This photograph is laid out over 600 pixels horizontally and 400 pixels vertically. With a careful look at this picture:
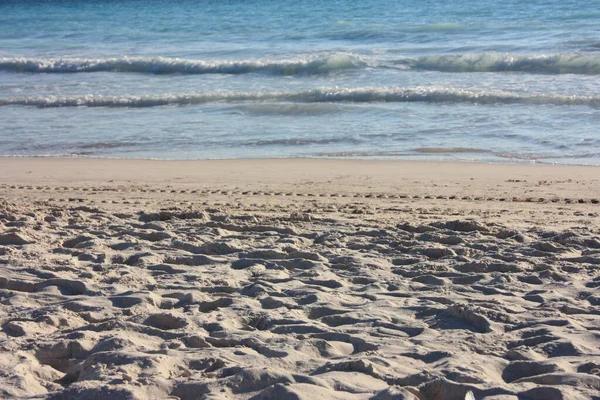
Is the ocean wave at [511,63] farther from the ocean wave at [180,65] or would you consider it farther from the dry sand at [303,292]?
the dry sand at [303,292]

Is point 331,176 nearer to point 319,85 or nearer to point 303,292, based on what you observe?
point 303,292

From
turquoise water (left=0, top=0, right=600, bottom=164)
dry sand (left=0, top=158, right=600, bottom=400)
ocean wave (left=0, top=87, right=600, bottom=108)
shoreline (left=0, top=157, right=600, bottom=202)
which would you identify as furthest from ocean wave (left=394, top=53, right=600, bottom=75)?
dry sand (left=0, top=158, right=600, bottom=400)

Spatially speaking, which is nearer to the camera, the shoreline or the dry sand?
the dry sand

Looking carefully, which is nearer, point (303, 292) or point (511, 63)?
point (303, 292)

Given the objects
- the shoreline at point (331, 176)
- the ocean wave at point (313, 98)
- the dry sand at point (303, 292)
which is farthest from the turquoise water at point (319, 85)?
the dry sand at point (303, 292)

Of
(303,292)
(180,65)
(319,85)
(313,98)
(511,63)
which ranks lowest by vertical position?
(303,292)

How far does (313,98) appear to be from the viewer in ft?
46.5

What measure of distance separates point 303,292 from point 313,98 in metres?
10.2

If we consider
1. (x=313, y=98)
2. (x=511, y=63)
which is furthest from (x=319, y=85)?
(x=511, y=63)

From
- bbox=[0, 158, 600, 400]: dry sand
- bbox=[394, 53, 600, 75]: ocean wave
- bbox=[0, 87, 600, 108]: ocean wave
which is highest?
bbox=[394, 53, 600, 75]: ocean wave

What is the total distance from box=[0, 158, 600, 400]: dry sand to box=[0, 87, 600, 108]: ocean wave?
5730mm

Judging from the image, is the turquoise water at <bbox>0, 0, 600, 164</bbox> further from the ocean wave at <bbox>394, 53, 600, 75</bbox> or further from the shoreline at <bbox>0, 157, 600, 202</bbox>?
the shoreline at <bbox>0, 157, 600, 202</bbox>

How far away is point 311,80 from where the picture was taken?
17.0 meters

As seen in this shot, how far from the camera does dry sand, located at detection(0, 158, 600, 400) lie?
3115 millimetres
